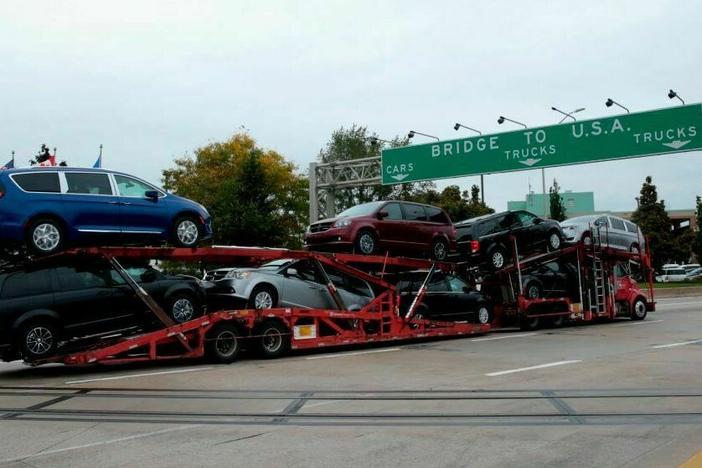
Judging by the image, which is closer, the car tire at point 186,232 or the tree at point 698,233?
the car tire at point 186,232

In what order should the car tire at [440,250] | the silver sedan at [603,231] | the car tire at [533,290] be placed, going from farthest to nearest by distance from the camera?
1. the silver sedan at [603,231]
2. the car tire at [533,290]
3. the car tire at [440,250]

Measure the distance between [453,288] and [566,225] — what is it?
583cm

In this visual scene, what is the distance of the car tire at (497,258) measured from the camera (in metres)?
18.6

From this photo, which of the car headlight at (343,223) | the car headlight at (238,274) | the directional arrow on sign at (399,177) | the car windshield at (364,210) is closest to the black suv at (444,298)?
the car windshield at (364,210)

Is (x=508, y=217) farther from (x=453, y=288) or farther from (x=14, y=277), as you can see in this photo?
(x=14, y=277)

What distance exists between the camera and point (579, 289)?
2086cm

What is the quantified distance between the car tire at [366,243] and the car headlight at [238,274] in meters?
2.76

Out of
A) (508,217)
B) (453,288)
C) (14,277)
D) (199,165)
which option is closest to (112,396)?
(14,277)

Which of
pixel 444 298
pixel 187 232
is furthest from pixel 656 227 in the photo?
pixel 187 232

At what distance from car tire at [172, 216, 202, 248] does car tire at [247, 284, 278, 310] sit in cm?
155

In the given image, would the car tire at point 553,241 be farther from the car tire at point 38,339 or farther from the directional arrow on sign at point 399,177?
the car tire at point 38,339

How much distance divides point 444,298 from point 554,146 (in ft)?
30.3

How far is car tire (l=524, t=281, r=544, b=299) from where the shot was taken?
64.1 feet

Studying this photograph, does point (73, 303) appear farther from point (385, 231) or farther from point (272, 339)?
point (385, 231)
